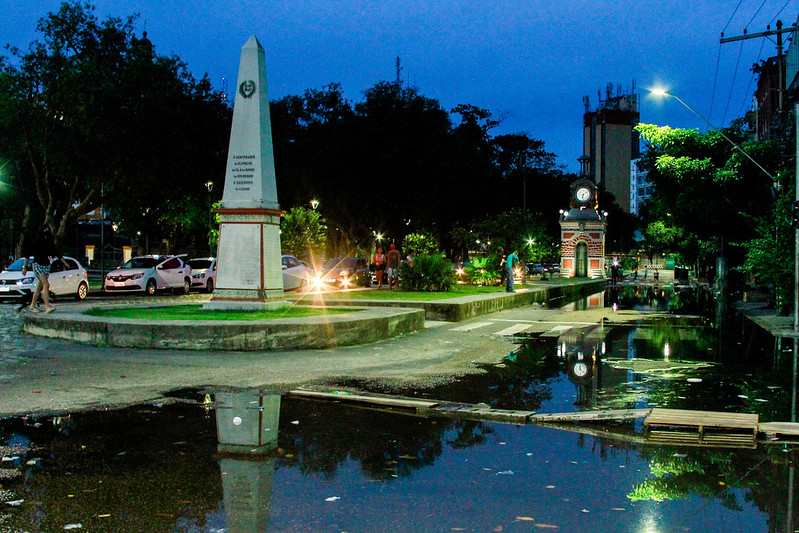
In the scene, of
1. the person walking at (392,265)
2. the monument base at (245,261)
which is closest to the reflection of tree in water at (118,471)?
the monument base at (245,261)

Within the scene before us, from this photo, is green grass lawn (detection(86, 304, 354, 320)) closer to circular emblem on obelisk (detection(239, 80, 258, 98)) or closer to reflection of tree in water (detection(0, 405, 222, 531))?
circular emblem on obelisk (detection(239, 80, 258, 98))

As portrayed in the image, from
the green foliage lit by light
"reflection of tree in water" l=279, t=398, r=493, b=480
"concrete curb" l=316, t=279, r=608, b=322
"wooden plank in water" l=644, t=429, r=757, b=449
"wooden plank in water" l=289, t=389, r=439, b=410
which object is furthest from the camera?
the green foliage lit by light

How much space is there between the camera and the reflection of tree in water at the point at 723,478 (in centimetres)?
515

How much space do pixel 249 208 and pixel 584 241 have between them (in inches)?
2429

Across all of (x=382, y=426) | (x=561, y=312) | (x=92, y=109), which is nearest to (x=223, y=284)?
(x=382, y=426)

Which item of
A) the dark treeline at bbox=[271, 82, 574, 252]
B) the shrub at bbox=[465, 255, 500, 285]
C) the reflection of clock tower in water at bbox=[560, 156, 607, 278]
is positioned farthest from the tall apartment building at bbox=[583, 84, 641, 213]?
the shrub at bbox=[465, 255, 500, 285]

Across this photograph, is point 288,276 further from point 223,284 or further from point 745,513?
point 745,513

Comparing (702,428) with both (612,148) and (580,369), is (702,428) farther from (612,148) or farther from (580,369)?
(612,148)

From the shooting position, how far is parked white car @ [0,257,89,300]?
1000 inches

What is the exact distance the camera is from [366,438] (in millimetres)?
6855

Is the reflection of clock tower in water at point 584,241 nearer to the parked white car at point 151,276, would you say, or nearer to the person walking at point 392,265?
the person walking at point 392,265

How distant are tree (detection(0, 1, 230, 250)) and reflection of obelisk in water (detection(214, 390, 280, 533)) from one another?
27.0 m

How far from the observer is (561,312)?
2584 centimetres

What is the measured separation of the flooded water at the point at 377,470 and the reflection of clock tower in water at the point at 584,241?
217ft
